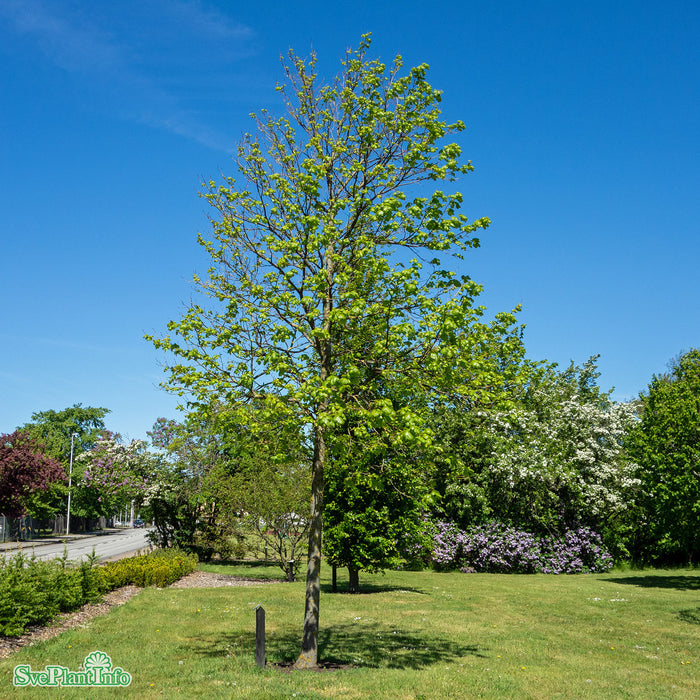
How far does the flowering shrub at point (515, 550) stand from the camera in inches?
1260

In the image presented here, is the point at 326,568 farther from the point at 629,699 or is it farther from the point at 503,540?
the point at 629,699

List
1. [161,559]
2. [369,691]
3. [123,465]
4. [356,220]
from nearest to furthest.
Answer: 1. [369,691]
2. [356,220]
3. [161,559]
4. [123,465]

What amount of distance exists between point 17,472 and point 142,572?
69.4 feet

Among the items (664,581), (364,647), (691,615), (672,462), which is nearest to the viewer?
(364,647)

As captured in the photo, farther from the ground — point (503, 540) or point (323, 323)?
point (323, 323)

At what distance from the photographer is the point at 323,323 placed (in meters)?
10.7

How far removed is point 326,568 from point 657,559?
18.7 meters

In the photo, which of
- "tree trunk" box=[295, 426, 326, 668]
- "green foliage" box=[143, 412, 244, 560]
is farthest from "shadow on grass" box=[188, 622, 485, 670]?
"green foliage" box=[143, 412, 244, 560]

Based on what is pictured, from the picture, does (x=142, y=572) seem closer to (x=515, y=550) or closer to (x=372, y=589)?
(x=372, y=589)

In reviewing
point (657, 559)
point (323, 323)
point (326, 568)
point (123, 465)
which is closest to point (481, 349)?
point (323, 323)

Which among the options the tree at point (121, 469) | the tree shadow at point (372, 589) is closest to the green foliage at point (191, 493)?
the tree at point (121, 469)

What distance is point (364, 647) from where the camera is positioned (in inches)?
477

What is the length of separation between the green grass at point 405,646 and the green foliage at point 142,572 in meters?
1.23

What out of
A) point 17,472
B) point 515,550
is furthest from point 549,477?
point 17,472
